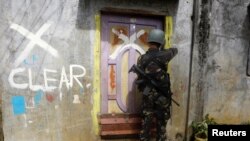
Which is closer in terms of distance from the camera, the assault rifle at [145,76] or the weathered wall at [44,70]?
the weathered wall at [44,70]

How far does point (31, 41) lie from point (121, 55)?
1.45m

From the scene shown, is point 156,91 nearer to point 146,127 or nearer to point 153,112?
point 153,112

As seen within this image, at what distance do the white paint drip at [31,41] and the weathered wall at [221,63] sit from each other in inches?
101

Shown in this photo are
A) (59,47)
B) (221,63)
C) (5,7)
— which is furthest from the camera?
(221,63)

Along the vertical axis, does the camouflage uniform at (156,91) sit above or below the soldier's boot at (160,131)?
above

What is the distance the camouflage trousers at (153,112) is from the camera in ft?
16.0

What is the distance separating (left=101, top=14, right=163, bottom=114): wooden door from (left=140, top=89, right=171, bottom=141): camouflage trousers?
0.44m

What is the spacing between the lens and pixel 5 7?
4363 millimetres

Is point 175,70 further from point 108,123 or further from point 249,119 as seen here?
point 249,119

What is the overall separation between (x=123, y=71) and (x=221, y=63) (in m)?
1.89

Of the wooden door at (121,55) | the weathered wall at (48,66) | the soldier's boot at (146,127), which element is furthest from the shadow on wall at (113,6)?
the soldier's boot at (146,127)

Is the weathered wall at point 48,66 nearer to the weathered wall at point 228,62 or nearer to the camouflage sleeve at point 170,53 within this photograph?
the camouflage sleeve at point 170,53

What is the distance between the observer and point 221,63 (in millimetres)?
5691

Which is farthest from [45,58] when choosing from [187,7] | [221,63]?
[221,63]
